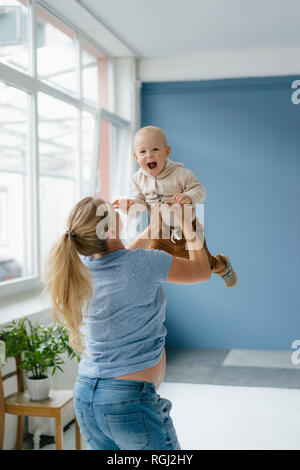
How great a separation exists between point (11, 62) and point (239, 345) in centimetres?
344

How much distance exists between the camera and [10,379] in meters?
3.01

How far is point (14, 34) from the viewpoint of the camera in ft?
11.8

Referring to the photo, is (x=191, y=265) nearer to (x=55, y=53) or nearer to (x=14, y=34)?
(x=14, y=34)

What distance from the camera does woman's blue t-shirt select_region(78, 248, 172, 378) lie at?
149 cm

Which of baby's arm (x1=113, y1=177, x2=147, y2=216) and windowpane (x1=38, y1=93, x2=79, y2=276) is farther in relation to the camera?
windowpane (x1=38, y1=93, x2=79, y2=276)

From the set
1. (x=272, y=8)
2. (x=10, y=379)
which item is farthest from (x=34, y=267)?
(x=272, y=8)

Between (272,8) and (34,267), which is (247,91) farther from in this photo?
(34,267)

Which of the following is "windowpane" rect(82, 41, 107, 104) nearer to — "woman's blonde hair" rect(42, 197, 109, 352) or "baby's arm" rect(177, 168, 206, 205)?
"baby's arm" rect(177, 168, 206, 205)

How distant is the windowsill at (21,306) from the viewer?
2.99 m

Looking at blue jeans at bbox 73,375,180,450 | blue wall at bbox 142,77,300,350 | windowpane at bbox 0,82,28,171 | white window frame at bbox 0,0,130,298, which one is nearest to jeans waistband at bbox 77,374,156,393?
blue jeans at bbox 73,375,180,450

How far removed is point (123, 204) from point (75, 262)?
473 mm

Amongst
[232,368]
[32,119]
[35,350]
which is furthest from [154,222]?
[232,368]

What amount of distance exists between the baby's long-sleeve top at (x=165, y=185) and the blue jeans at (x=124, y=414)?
2.28ft

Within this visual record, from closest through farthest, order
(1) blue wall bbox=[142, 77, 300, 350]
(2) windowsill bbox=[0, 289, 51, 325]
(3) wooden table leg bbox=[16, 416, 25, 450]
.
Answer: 1. (3) wooden table leg bbox=[16, 416, 25, 450]
2. (2) windowsill bbox=[0, 289, 51, 325]
3. (1) blue wall bbox=[142, 77, 300, 350]
